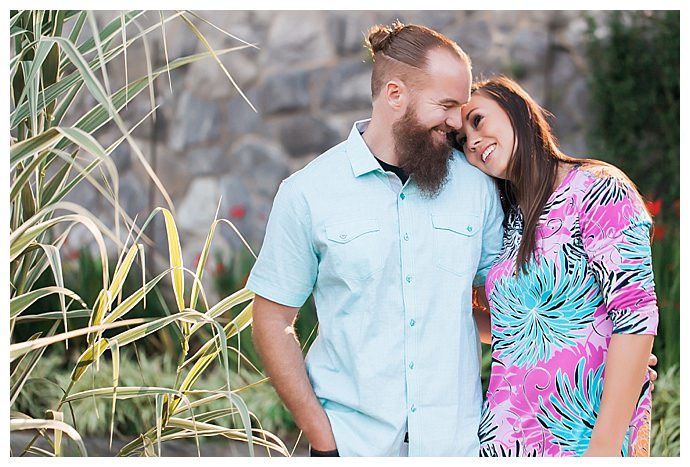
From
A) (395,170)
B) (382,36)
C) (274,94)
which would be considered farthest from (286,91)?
(395,170)

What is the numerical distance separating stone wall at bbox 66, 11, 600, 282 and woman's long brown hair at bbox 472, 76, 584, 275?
8.76ft

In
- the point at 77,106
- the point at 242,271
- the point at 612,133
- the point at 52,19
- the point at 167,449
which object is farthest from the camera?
the point at 77,106

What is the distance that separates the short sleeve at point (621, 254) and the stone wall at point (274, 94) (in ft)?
9.63

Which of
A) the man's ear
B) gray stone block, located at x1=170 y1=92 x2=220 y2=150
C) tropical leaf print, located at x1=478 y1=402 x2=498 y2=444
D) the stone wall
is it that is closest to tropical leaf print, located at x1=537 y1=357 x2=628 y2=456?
tropical leaf print, located at x1=478 y1=402 x2=498 y2=444

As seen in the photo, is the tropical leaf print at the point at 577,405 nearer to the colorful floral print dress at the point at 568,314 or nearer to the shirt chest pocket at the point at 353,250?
the colorful floral print dress at the point at 568,314

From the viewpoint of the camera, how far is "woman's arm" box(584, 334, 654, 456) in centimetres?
191

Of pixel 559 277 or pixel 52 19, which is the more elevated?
pixel 52 19

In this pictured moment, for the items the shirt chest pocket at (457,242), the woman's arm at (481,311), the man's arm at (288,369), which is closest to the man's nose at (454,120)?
the shirt chest pocket at (457,242)

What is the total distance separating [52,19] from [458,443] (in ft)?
4.44

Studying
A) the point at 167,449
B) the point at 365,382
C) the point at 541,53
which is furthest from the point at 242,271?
the point at 365,382

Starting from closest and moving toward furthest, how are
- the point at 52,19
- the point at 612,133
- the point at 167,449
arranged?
the point at 52,19 < the point at 167,449 < the point at 612,133

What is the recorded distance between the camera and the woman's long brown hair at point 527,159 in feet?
6.74

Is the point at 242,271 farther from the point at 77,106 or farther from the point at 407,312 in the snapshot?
the point at 407,312

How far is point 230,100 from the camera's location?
4984 millimetres
